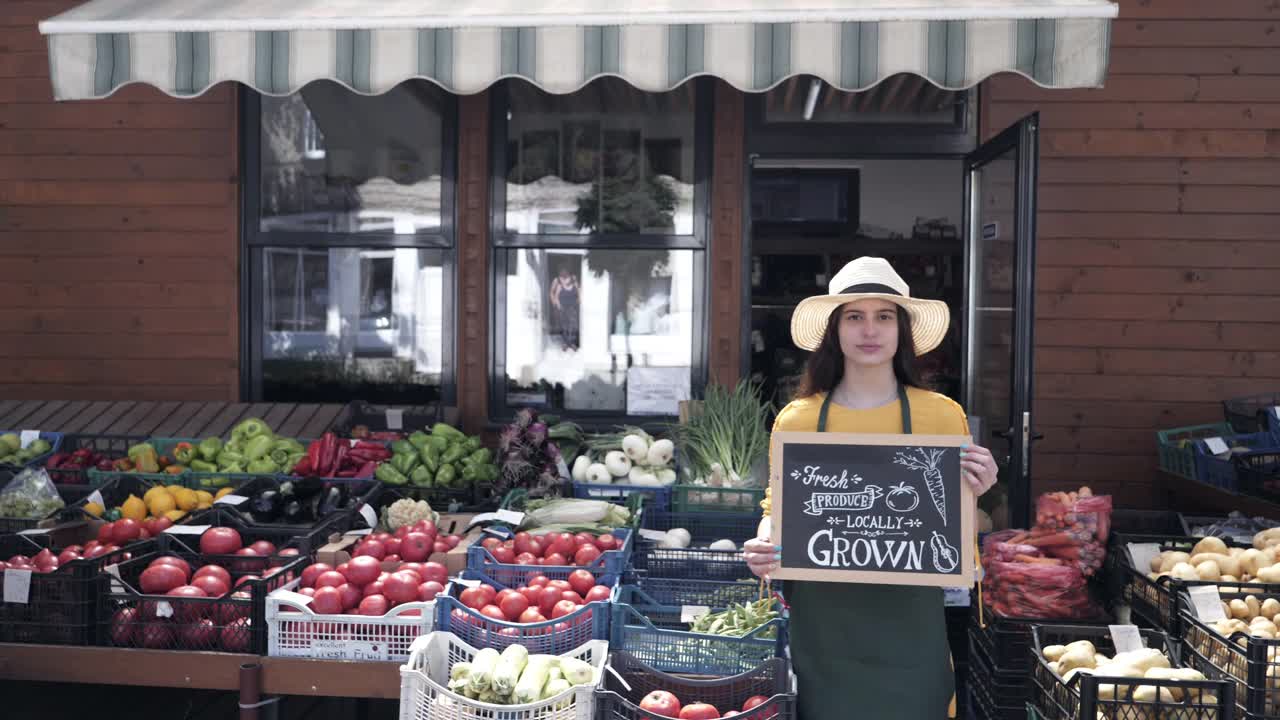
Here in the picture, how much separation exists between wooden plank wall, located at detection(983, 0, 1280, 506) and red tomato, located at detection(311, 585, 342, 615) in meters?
3.95

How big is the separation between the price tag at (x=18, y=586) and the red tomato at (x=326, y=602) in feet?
3.16

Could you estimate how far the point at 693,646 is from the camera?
3.17m

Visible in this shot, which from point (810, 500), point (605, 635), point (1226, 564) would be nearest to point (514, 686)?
point (605, 635)

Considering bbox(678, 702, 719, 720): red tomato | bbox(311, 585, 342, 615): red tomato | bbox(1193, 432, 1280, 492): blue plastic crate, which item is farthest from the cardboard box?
bbox(1193, 432, 1280, 492): blue plastic crate

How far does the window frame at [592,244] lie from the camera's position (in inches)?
235

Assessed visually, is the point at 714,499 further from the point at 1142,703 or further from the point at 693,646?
the point at 1142,703

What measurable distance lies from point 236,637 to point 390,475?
1558 mm

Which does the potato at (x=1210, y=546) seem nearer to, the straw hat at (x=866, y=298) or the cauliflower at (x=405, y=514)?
the straw hat at (x=866, y=298)

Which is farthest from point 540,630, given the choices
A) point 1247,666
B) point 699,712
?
point 1247,666

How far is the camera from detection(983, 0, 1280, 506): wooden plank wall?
5.74 meters

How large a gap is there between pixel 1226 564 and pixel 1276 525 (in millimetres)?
758

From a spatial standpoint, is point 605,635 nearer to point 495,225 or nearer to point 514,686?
point 514,686

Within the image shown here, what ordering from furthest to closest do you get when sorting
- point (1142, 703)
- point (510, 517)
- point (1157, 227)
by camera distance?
point (1157, 227) → point (510, 517) → point (1142, 703)

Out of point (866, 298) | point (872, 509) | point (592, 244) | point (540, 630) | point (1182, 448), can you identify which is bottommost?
point (540, 630)
